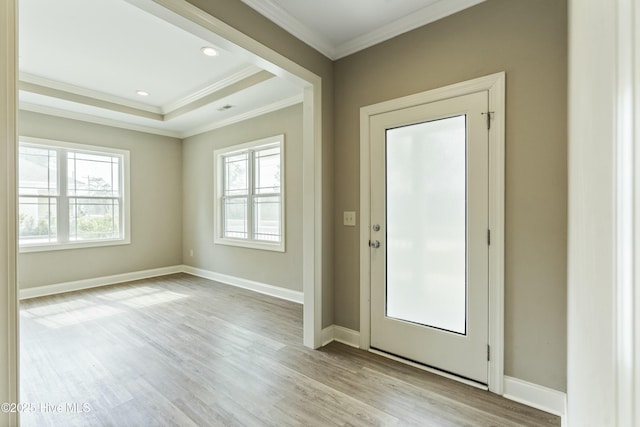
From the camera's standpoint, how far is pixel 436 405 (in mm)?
1932

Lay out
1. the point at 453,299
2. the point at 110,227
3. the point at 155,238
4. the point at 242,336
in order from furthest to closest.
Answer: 1. the point at 155,238
2. the point at 110,227
3. the point at 242,336
4. the point at 453,299

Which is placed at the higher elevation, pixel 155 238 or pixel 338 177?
pixel 338 177

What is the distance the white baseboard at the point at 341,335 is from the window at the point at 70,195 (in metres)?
4.29

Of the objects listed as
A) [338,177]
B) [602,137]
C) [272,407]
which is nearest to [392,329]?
[272,407]

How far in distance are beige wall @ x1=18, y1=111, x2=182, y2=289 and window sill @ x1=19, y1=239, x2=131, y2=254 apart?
0.19 ft

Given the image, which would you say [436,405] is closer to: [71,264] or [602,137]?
[602,137]

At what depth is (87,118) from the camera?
476 cm

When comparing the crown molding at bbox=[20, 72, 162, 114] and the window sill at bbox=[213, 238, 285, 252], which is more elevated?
the crown molding at bbox=[20, 72, 162, 114]

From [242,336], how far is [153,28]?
3.04 meters

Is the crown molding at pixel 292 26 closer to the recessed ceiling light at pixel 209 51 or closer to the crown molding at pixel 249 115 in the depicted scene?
the recessed ceiling light at pixel 209 51

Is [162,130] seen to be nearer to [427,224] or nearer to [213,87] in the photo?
[213,87]

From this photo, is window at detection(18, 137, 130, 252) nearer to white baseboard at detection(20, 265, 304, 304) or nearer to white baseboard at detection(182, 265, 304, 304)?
white baseboard at detection(20, 265, 304, 304)

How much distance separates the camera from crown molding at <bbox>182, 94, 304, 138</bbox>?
162 inches

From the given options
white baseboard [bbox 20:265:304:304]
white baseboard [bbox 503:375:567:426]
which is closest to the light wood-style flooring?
white baseboard [bbox 503:375:567:426]
